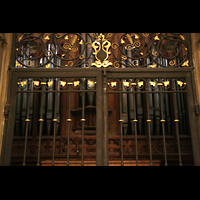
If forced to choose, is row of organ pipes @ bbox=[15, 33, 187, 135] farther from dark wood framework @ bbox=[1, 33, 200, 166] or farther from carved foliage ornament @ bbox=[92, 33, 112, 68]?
dark wood framework @ bbox=[1, 33, 200, 166]

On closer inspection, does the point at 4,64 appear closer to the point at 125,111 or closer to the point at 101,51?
the point at 101,51

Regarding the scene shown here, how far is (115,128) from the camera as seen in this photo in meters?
5.85

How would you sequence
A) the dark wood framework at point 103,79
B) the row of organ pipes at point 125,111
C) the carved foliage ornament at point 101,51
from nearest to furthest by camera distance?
the dark wood framework at point 103,79 < the carved foliage ornament at point 101,51 < the row of organ pipes at point 125,111

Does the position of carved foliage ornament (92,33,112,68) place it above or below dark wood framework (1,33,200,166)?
above

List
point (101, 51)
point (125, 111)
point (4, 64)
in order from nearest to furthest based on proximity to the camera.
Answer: point (4, 64)
point (101, 51)
point (125, 111)

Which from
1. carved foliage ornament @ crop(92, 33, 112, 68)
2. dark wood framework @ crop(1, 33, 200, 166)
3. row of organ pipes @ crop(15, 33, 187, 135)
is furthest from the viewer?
row of organ pipes @ crop(15, 33, 187, 135)

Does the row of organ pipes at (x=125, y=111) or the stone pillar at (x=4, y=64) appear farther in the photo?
the row of organ pipes at (x=125, y=111)

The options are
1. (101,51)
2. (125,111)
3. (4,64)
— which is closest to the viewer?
(4,64)

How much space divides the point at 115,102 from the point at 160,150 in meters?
1.20

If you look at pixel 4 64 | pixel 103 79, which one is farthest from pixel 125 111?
pixel 4 64

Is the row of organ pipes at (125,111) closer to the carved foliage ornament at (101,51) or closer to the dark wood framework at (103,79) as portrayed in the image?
the carved foliage ornament at (101,51)

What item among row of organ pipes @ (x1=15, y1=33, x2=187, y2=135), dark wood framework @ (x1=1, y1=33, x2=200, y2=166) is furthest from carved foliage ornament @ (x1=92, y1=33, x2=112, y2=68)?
row of organ pipes @ (x1=15, y1=33, x2=187, y2=135)

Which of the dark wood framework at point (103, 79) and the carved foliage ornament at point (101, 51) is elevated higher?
the carved foliage ornament at point (101, 51)

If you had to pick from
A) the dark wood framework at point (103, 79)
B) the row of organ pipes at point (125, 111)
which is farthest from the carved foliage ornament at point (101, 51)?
the row of organ pipes at point (125, 111)
